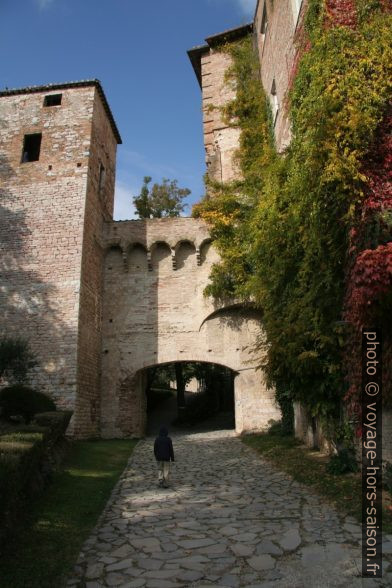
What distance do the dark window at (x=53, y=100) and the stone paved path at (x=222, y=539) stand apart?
47.4 feet

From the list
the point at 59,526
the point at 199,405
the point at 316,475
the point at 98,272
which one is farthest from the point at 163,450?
the point at 199,405

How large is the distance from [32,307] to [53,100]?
8.43 meters

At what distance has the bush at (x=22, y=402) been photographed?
446 inches

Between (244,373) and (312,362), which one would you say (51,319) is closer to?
(244,373)

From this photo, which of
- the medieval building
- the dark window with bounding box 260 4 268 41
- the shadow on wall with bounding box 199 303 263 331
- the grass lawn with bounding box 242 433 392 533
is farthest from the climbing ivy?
the dark window with bounding box 260 4 268 41

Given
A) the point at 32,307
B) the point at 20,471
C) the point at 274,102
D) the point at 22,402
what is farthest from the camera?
the point at 274,102

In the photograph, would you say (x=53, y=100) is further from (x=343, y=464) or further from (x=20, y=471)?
(x=343, y=464)

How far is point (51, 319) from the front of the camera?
519 inches

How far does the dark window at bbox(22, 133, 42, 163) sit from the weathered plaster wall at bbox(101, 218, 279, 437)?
164 inches

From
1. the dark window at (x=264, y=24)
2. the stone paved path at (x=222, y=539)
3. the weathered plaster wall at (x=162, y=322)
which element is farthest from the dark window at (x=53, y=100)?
the stone paved path at (x=222, y=539)

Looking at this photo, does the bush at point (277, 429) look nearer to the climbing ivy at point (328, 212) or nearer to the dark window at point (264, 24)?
the climbing ivy at point (328, 212)

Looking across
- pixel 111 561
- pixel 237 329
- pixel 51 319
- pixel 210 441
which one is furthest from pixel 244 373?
pixel 111 561

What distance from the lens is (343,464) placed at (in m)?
7.13

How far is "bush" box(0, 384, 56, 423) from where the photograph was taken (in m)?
11.3
